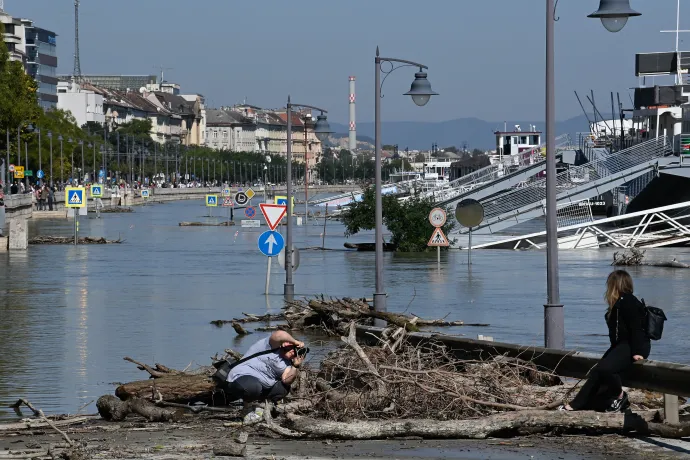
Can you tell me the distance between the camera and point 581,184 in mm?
71562

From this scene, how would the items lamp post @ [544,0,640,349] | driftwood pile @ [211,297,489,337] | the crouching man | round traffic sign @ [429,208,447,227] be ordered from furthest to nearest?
round traffic sign @ [429,208,447,227] → driftwood pile @ [211,297,489,337] → lamp post @ [544,0,640,349] → the crouching man

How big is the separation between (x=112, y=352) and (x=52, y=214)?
79532 mm

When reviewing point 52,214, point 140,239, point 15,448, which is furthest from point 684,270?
point 52,214

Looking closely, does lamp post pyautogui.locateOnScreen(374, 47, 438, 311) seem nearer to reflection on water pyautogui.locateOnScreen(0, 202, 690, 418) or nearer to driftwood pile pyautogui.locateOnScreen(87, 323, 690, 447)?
reflection on water pyautogui.locateOnScreen(0, 202, 690, 418)

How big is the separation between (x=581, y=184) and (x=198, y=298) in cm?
4148

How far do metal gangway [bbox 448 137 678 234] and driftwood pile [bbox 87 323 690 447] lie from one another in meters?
52.1

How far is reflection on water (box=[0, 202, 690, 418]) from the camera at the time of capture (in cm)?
2057

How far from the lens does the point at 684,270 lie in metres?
45.2

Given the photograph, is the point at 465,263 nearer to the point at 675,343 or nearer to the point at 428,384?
the point at 675,343

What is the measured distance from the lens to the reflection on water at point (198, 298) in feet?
67.5

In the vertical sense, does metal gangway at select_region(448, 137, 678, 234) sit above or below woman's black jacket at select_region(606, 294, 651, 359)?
above

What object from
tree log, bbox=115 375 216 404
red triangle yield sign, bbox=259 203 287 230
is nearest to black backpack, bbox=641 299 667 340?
tree log, bbox=115 375 216 404

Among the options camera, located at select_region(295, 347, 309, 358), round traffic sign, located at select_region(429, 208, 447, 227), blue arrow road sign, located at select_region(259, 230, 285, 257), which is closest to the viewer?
camera, located at select_region(295, 347, 309, 358)

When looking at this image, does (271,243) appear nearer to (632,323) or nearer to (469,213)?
(469,213)
